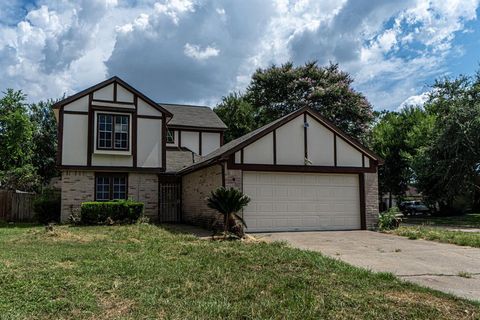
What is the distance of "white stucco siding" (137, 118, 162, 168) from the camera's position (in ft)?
64.5

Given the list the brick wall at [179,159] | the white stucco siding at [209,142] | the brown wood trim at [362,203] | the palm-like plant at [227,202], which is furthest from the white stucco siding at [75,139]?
the brown wood trim at [362,203]

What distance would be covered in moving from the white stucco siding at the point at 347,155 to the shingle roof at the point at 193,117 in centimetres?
1073

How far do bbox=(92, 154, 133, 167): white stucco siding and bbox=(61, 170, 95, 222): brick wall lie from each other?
24.1 inches

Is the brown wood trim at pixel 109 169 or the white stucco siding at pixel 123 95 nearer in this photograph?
the brown wood trim at pixel 109 169

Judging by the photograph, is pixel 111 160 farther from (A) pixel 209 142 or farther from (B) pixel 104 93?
(A) pixel 209 142

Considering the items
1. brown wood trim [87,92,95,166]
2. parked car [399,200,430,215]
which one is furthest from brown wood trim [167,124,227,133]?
parked car [399,200,430,215]

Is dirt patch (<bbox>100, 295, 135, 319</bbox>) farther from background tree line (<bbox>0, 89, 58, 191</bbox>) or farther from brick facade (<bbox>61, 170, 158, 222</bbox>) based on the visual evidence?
background tree line (<bbox>0, 89, 58, 191</bbox>)

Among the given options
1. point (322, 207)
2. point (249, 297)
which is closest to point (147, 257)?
point (249, 297)

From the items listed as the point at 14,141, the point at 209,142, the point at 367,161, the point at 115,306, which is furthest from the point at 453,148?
the point at 14,141

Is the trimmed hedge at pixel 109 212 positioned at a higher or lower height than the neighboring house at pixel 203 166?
lower

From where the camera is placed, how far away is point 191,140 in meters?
25.1

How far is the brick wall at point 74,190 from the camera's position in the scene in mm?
18578

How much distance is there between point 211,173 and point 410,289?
411 inches

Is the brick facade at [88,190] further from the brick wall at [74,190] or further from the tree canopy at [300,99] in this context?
the tree canopy at [300,99]
